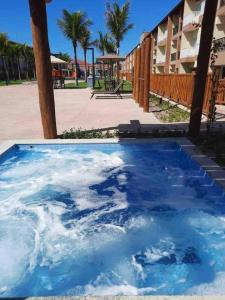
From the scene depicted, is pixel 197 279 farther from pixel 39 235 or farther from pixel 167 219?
pixel 39 235

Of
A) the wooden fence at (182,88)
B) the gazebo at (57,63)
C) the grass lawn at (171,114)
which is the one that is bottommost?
the grass lawn at (171,114)

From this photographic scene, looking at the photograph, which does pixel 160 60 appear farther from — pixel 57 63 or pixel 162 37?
pixel 57 63

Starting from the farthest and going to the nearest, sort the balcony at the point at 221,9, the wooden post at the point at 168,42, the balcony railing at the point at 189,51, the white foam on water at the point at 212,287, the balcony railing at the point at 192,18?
the wooden post at the point at 168,42 → the balcony railing at the point at 189,51 → the balcony railing at the point at 192,18 → the balcony at the point at 221,9 → the white foam on water at the point at 212,287

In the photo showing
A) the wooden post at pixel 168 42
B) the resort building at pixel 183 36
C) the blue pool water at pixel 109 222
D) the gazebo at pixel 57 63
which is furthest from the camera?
the wooden post at pixel 168 42

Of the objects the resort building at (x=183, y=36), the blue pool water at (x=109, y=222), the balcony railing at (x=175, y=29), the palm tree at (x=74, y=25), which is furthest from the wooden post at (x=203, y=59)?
the balcony railing at (x=175, y=29)

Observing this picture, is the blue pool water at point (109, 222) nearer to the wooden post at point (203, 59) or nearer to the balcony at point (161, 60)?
the wooden post at point (203, 59)

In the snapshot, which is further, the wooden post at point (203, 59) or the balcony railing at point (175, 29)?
the balcony railing at point (175, 29)

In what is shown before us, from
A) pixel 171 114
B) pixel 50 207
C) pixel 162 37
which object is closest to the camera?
pixel 50 207

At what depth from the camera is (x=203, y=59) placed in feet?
21.9

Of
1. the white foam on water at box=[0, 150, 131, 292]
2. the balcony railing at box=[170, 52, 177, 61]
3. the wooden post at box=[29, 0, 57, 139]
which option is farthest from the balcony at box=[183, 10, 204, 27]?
the white foam on water at box=[0, 150, 131, 292]

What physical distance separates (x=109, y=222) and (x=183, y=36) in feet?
106

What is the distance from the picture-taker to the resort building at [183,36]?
77.5 ft

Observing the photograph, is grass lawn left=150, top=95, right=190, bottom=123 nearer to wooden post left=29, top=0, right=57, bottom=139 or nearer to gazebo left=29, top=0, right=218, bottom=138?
gazebo left=29, top=0, right=218, bottom=138

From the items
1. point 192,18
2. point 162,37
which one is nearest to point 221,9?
point 192,18
